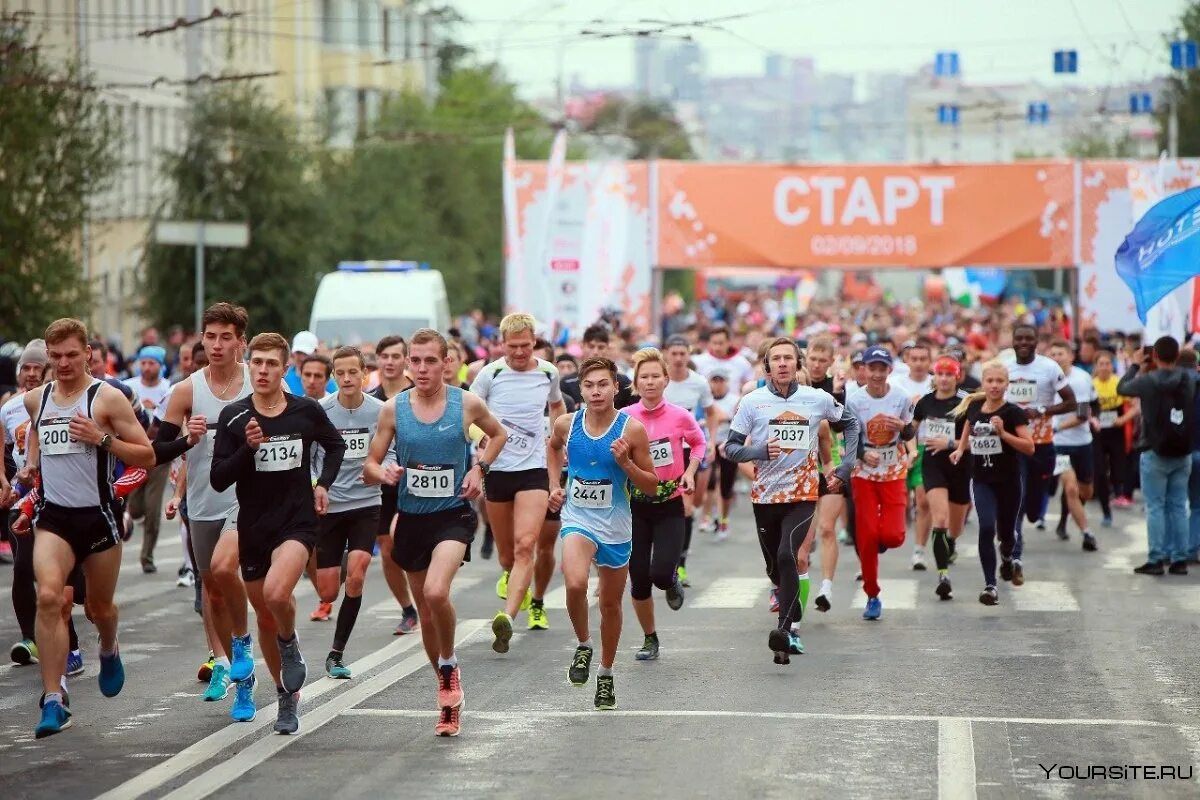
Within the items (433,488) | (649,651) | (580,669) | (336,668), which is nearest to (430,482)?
(433,488)

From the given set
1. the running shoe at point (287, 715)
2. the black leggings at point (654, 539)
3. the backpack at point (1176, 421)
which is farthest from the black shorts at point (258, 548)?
the backpack at point (1176, 421)

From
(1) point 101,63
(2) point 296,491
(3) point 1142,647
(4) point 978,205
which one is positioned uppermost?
(1) point 101,63

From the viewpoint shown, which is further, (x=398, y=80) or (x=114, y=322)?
(x=398, y=80)

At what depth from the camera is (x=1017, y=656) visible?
12.5 meters

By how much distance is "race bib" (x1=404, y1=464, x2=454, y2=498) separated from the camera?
993cm

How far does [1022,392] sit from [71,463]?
1020cm

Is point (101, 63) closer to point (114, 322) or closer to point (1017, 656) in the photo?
point (114, 322)

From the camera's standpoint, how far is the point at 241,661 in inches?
396

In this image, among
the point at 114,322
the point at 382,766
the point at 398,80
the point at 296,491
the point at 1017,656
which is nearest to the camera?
the point at 382,766

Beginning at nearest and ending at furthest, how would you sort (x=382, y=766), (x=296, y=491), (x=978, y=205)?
(x=382, y=766) → (x=296, y=491) → (x=978, y=205)

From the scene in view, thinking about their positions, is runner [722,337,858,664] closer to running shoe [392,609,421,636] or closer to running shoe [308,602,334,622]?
running shoe [392,609,421,636]

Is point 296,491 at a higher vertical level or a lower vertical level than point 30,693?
higher

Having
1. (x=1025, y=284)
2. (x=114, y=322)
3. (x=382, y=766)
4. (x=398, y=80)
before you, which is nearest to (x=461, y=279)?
(x=114, y=322)

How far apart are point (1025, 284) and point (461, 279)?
111 ft
